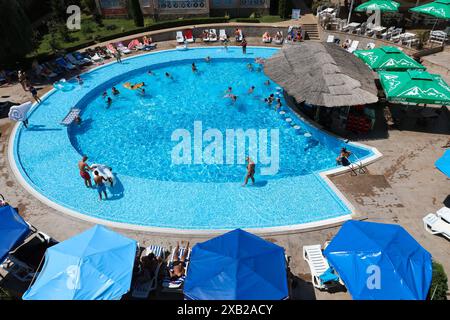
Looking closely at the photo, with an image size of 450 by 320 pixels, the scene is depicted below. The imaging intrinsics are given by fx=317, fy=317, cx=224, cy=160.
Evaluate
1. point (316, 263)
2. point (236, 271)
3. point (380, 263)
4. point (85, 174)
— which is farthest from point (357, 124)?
point (85, 174)

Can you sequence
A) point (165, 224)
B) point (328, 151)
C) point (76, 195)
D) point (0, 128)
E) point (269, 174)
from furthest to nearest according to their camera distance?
point (0, 128)
point (328, 151)
point (269, 174)
point (76, 195)
point (165, 224)

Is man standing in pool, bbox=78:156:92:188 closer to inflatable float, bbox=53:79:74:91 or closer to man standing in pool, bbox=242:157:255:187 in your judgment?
man standing in pool, bbox=242:157:255:187

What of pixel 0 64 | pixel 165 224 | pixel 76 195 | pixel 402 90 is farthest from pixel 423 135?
pixel 0 64

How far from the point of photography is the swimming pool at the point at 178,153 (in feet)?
40.4

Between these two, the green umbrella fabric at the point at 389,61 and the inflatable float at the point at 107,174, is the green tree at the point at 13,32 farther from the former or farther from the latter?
the green umbrella fabric at the point at 389,61

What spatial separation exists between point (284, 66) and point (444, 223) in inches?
438

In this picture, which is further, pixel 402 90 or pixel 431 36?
pixel 431 36

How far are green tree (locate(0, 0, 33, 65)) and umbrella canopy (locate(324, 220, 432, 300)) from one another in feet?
75.6

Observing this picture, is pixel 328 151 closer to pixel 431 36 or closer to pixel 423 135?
pixel 423 135

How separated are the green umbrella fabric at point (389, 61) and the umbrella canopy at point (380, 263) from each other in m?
11.7

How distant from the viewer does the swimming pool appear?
12.3 meters

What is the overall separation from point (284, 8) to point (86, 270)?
91.2ft
